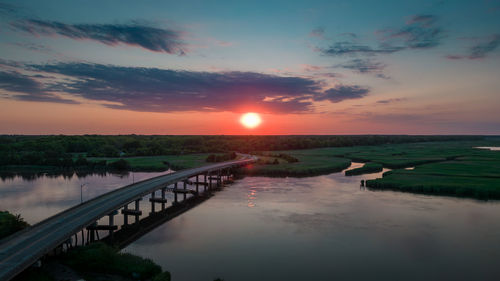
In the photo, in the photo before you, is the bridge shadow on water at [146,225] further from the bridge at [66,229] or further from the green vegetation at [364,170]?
the green vegetation at [364,170]

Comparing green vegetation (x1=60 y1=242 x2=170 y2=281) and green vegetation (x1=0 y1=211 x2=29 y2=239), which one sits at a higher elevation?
green vegetation (x1=0 y1=211 x2=29 y2=239)

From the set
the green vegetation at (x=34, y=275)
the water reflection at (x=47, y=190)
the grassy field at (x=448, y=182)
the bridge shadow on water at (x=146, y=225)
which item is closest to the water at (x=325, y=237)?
the water reflection at (x=47, y=190)

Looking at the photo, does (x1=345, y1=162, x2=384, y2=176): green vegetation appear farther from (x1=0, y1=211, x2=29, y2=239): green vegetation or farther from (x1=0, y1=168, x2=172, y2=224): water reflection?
(x1=0, y1=211, x2=29, y2=239): green vegetation

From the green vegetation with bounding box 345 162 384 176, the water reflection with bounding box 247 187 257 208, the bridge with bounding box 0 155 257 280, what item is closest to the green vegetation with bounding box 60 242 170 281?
the bridge with bounding box 0 155 257 280

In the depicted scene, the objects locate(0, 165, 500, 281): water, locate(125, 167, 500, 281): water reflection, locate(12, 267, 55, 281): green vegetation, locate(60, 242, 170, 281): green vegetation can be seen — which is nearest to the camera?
locate(12, 267, 55, 281): green vegetation

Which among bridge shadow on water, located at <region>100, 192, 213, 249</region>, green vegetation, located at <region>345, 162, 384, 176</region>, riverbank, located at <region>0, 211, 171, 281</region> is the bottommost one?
bridge shadow on water, located at <region>100, 192, 213, 249</region>

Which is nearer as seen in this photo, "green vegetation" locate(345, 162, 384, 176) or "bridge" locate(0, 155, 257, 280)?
"bridge" locate(0, 155, 257, 280)

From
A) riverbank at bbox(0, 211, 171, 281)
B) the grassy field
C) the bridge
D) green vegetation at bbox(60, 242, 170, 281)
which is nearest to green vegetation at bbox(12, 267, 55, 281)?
riverbank at bbox(0, 211, 171, 281)

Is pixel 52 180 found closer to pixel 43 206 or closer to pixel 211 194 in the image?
pixel 43 206

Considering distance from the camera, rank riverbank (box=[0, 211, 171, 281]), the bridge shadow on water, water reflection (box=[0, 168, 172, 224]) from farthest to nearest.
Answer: water reflection (box=[0, 168, 172, 224]) → the bridge shadow on water → riverbank (box=[0, 211, 171, 281])
